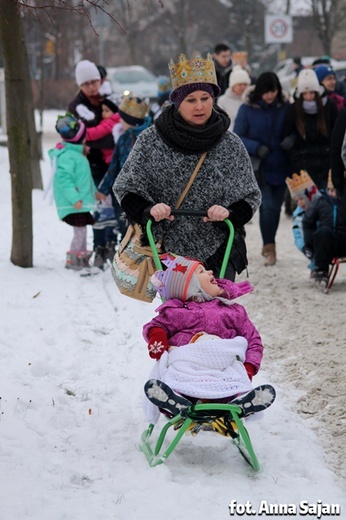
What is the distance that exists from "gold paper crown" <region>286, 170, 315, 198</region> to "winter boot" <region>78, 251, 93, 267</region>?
237cm

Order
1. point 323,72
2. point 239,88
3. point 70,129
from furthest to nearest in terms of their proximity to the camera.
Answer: point 239,88
point 323,72
point 70,129

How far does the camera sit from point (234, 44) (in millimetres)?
57781

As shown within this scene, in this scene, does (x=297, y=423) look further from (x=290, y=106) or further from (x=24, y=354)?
(x=290, y=106)

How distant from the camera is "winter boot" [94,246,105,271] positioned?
411 inches

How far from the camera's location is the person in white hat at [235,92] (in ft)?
42.3

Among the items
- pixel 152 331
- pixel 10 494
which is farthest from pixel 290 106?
pixel 10 494

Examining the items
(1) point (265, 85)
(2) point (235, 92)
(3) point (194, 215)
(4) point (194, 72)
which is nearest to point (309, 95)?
(1) point (265, 85)

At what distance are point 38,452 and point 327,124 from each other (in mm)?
6542

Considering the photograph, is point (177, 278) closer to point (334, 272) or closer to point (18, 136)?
point (334, 272)

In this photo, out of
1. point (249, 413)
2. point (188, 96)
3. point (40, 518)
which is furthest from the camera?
point (188, 96)

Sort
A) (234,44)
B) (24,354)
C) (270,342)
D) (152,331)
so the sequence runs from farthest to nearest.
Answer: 1. (234,44)
2. (270,342)
3. (24,354)
4. (152,331)

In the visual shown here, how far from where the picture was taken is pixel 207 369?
491 centimetres

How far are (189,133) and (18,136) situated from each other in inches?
172

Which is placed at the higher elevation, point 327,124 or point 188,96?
point 188,96
